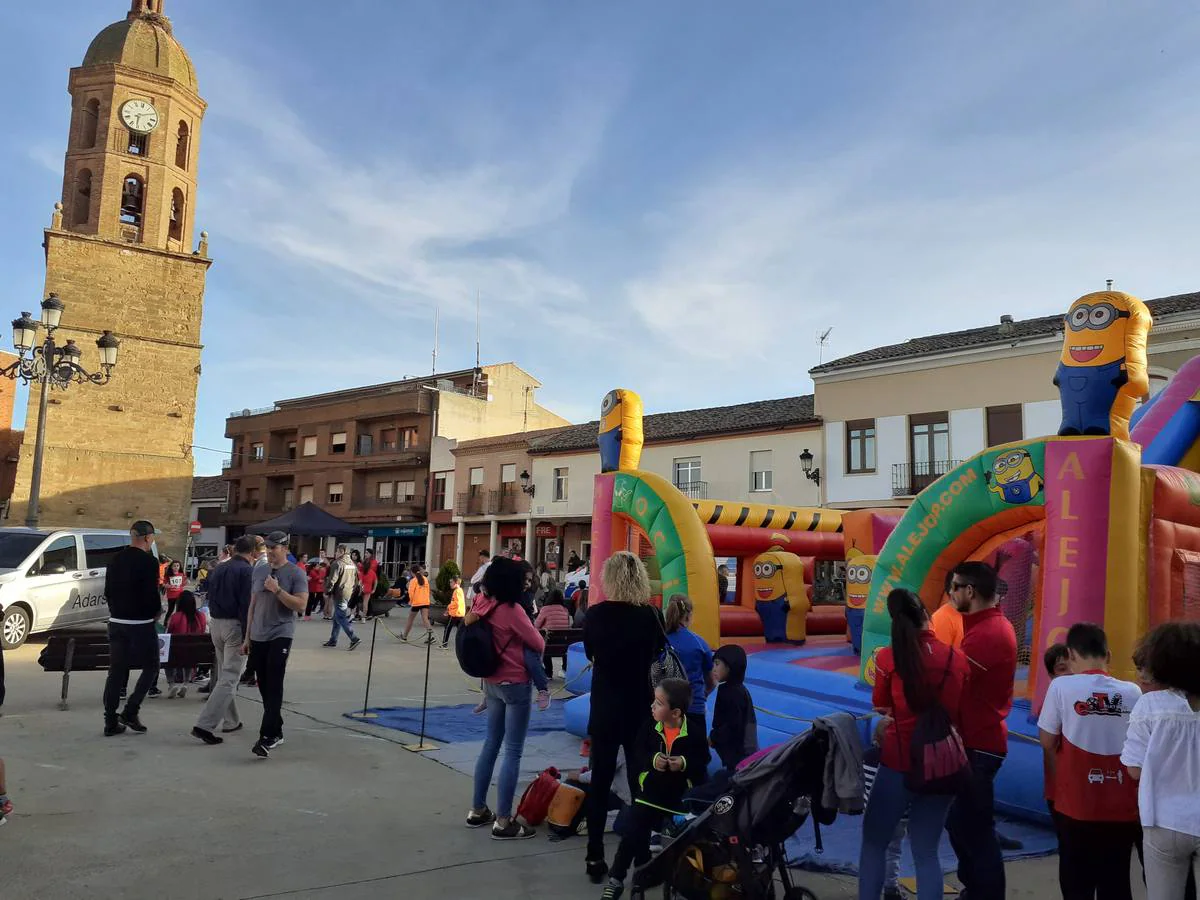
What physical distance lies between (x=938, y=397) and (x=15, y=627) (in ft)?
67.8

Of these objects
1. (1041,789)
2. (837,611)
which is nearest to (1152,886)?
(1041,789)

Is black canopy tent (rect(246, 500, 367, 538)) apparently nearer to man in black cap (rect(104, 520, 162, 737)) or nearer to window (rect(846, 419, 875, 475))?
window (rect(846, 419, 875, 475))

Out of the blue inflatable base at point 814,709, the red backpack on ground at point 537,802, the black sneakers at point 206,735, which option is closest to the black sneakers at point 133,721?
the black sneakers at point 206,735

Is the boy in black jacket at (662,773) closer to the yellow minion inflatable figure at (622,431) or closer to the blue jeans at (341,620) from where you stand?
the yellow minion inflatable figure at (622,431)

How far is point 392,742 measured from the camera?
7480mm

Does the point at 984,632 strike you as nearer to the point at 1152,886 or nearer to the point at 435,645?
the point at 1152,886

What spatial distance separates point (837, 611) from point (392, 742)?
7.62 metres

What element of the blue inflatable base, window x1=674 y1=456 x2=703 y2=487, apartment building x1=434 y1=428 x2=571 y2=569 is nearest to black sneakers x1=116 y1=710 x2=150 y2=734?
the blue inflatable base

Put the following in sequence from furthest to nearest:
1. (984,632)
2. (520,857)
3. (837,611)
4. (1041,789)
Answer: (837,611) → (1041,789) → (520,857) → (984,632)

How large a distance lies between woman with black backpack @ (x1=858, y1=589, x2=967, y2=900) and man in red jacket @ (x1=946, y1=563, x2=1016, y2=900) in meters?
0.10

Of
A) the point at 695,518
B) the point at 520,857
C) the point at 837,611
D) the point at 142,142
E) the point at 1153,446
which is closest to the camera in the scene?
the point at 520,857

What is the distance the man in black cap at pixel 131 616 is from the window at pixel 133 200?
31.7 meters

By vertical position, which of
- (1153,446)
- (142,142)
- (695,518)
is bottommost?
(695,518)

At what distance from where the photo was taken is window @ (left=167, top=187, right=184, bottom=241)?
3553 centimetres
